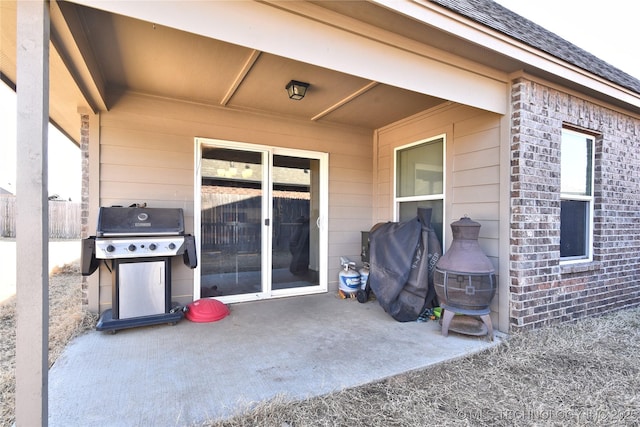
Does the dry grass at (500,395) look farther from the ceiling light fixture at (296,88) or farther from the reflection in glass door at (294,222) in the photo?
the ceiling light fixture at (296,88)

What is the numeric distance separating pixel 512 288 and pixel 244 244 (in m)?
3.14

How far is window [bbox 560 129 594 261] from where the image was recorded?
12.5 feet

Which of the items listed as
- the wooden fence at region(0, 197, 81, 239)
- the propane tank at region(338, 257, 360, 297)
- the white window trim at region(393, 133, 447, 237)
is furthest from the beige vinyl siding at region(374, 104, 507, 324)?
the wooden fence at region(0, 197, 81, 239)

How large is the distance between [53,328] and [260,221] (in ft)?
7.96

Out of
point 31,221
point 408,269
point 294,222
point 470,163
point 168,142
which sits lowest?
point 408,269

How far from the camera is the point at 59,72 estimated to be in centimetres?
272

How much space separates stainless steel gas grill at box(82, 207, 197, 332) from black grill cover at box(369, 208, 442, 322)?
218 centimetres

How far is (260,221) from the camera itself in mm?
4449

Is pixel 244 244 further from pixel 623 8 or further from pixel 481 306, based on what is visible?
pixel 623 8

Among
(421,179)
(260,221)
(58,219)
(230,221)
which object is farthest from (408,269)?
(58,219)

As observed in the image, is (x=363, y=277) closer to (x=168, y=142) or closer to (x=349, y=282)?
(x=349, y=282)

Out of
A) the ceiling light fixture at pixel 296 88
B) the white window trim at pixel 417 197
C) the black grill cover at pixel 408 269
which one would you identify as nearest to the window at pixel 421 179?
the white window trim at pixel 417 197

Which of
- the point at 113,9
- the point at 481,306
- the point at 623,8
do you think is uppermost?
the point at 623,8

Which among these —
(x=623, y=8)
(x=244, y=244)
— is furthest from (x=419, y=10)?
(x=623, y=8)
